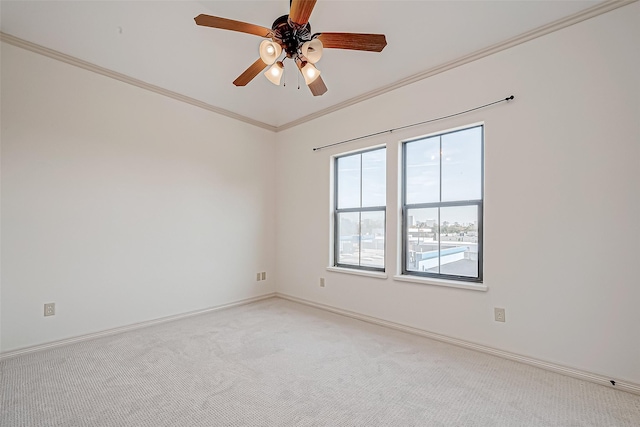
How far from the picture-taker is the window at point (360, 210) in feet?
11.9

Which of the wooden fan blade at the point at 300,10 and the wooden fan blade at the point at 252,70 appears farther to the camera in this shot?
the wooden fan blade at the point at 252,70

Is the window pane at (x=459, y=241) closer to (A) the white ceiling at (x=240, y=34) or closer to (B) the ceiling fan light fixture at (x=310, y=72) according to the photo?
(A) the white ceiling at (x=240, y=34)

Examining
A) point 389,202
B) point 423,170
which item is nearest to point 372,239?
point 389,202

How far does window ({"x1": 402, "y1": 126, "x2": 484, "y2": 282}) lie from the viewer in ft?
9.42

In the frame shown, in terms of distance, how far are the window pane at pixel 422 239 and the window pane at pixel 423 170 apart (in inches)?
6.1

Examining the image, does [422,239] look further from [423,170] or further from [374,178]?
[374,178]

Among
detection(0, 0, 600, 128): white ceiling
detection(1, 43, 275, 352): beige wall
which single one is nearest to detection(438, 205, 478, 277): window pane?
detection(0, 0, 600, 128): white ceiling

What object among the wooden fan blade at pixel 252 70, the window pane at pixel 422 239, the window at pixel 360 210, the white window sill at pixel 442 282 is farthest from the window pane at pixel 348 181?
the wooden fan blade at pixel 252 70

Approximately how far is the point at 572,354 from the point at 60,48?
5171mm

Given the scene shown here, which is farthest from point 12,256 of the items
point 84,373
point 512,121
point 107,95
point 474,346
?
point 512,121

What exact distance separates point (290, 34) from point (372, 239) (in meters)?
2.48

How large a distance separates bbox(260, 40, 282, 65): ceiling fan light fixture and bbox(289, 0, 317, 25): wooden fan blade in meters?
0.26

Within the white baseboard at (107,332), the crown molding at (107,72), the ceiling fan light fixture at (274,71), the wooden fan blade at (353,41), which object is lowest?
the white baseboard at (107,332)

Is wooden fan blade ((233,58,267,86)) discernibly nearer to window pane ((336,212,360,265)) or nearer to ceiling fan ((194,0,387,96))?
ceiling fan ((194,0,387,96))
